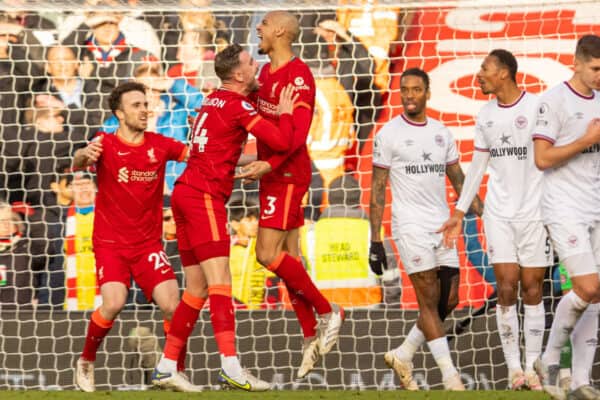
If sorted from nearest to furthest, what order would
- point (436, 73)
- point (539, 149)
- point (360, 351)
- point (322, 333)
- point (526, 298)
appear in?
point (539, 149) < point (322, 333) < point (526, 298) < point (360, 351) < point (436, 73)

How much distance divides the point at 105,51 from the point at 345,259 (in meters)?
2.90

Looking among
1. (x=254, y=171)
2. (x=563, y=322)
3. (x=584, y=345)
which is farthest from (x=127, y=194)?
(x=584, y=345)

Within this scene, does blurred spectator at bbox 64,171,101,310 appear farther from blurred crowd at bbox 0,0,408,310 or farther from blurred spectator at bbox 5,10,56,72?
blurred spectator at bbox 5,10,56,72

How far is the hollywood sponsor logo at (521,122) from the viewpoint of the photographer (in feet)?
23.6

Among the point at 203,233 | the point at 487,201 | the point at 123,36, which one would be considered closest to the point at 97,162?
the point at 203,233

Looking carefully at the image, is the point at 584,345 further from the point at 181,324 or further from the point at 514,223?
the point at 181,324

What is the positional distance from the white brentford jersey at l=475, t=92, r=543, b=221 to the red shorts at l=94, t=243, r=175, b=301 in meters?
2.17

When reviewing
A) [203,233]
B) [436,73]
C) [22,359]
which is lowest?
[22,359]

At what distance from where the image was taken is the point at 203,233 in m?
6.25

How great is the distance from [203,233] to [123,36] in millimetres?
4549

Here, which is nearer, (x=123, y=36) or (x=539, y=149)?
(x=539, y=149)

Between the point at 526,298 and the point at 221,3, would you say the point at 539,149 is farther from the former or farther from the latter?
the point at 221,3

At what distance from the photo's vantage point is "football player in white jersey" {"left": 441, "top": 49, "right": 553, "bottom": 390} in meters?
7.15

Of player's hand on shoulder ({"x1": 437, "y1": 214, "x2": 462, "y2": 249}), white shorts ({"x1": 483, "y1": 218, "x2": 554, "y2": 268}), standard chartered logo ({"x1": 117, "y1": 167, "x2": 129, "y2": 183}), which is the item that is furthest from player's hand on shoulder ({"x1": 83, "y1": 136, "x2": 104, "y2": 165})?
white shorts ({"x1": 483, "y1": 218, "x2": 554, "y2": 268})
